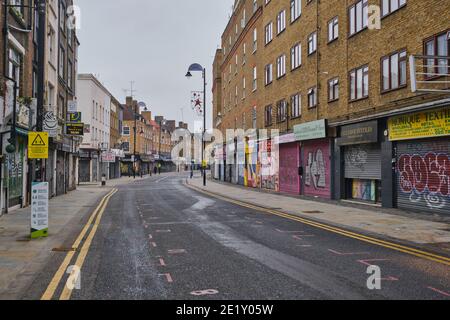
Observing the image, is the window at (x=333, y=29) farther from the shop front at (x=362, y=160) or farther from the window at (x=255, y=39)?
the window at (x=255, y=39)

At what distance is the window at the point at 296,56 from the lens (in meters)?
29.3

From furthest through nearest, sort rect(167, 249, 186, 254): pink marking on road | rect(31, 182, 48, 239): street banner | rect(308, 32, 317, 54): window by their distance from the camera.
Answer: rect(308, 32, 317, 54): window
rect(31, 182, 48, 239): street banner
rect(167, 249, 186, 254): pink marking on road

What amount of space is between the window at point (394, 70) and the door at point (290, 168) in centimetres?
1084

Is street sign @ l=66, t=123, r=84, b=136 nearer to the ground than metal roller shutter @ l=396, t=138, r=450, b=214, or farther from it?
farther from it

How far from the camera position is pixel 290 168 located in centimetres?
3155

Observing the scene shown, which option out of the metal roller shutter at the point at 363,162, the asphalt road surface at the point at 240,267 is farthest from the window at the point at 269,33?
the asphalt road surface at the point at 240,267

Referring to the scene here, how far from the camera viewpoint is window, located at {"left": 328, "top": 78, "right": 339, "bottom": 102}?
24.2m

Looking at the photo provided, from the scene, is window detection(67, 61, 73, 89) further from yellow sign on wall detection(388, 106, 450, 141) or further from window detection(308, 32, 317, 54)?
yellow sign on wall detection(388, 106, 450, 141)

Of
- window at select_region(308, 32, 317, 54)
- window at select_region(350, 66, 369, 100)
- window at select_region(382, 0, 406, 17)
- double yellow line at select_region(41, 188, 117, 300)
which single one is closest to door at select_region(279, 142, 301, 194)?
window at select_region(308, 32, 317, 54)

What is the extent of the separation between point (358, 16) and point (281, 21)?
464 inches

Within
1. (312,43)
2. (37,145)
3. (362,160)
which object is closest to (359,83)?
(362,160)

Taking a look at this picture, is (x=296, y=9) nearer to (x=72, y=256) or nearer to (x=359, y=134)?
(x=359, y=134)

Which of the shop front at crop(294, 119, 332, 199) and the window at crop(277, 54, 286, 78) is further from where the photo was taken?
the window at crop(277, 54, 286, 78)
